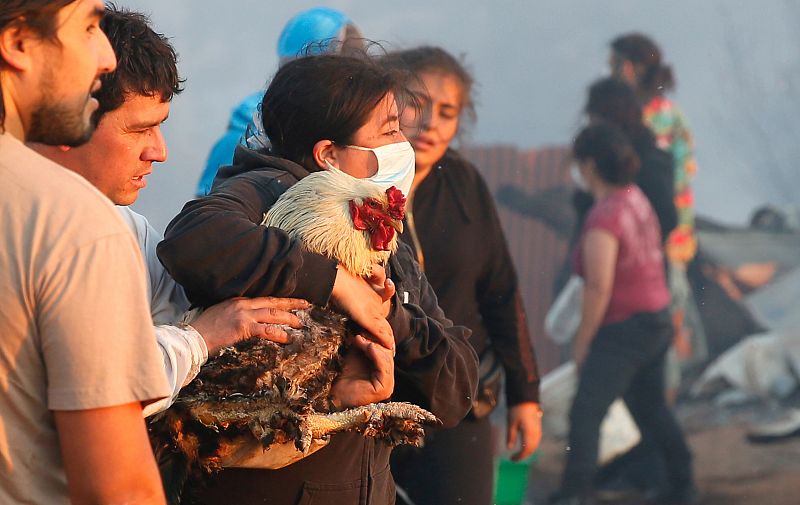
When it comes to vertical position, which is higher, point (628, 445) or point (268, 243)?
point (268, 243)

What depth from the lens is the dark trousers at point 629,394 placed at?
6418mm

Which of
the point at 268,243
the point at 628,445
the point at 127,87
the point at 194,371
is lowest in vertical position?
the point at 628,445

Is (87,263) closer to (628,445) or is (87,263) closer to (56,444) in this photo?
(56,444)

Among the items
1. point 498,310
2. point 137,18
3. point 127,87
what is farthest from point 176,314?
point 498,310

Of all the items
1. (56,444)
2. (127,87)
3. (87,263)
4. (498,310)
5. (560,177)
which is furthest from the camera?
(560,177)

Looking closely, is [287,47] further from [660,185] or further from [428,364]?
[660,185]

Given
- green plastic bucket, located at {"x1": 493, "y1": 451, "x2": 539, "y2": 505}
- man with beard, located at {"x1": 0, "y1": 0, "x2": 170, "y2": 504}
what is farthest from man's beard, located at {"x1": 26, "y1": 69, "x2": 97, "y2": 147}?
green plastic bucket, located at {"x1": 493, "y1": 451, "x2": 539, "y2": 505}

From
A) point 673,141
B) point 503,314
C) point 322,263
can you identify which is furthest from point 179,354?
point 673,141

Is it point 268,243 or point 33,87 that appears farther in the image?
point 268,243

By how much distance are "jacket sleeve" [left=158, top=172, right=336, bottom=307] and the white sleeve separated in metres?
0.11

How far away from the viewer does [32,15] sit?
169 centimetres

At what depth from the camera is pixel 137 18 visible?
2.55m

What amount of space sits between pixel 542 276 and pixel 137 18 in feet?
18.4

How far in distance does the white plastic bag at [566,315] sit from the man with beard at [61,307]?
5.71 meters
